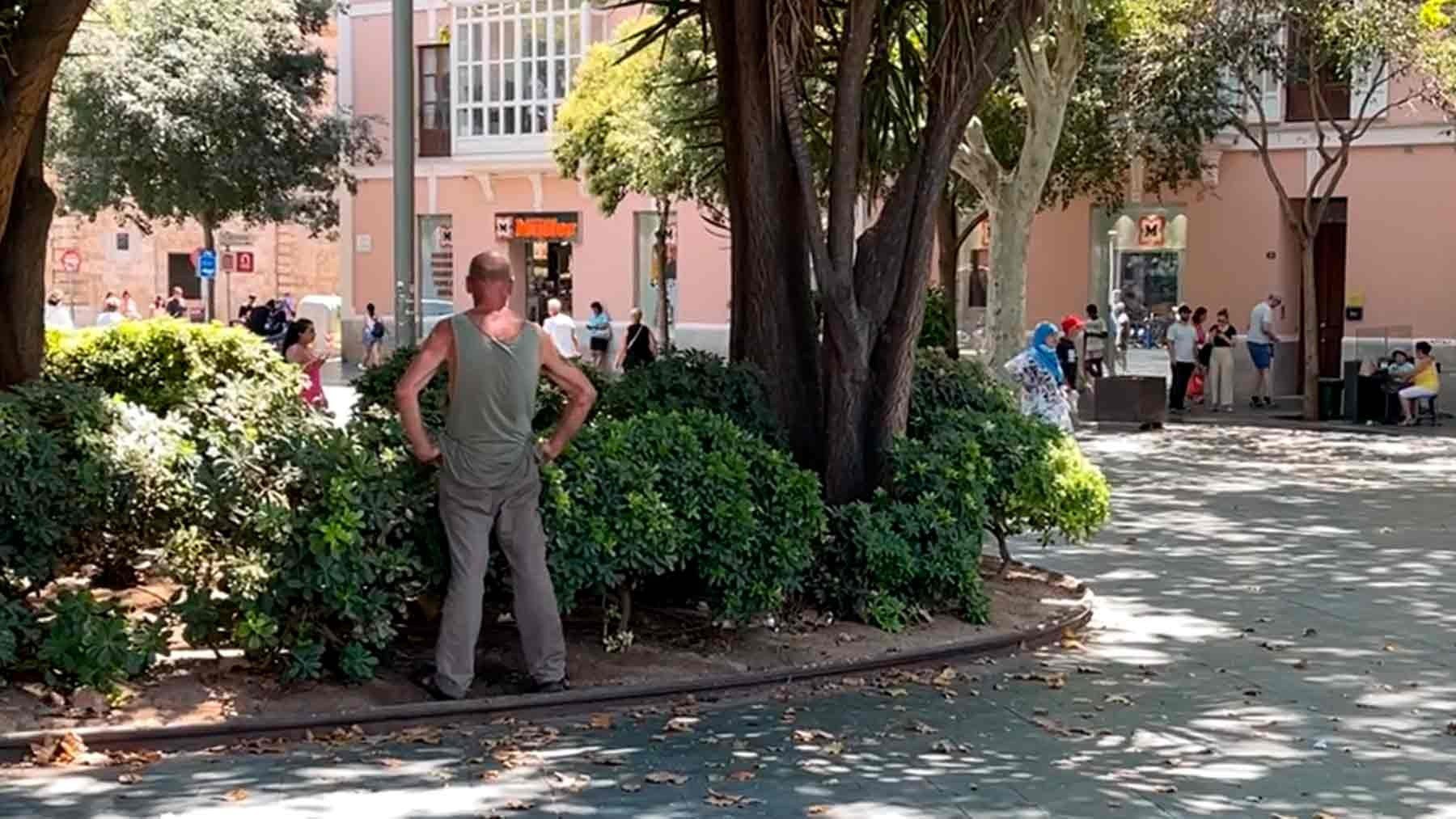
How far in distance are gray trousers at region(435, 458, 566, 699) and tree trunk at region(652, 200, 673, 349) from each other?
2573 centimetres

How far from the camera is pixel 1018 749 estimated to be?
727 centimetres

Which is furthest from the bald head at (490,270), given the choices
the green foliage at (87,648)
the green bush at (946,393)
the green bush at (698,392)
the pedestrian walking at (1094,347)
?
the pedestrian walking at (1094,347)

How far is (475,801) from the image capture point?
6410 mm

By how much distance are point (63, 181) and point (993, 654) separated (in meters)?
35.3

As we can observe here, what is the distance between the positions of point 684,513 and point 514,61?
3114 cm

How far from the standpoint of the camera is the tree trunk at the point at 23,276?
37.1 feet

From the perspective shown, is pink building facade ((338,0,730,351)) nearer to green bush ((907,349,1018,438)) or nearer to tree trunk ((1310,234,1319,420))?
tree trunk ((1310,234,1319,420))

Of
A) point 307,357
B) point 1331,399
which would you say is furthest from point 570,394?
point 1331,399

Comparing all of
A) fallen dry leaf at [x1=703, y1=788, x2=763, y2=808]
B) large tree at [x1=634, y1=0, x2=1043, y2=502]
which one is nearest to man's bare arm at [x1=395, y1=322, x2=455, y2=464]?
fallen dry leaf at [x1=703, y1=788, x2=763, y2=808]

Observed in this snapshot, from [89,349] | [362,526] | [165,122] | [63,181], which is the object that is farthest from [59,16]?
[63,181]

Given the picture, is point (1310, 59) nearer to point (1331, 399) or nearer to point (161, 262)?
point (1331, 399)

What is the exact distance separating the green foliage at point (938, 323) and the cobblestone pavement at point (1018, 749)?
553 inches

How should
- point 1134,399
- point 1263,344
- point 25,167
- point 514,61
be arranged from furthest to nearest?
point 514,61 → point 1263,344 → point 1134,399 → point 25,167

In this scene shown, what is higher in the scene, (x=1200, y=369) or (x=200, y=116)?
(x=200, y=116)
